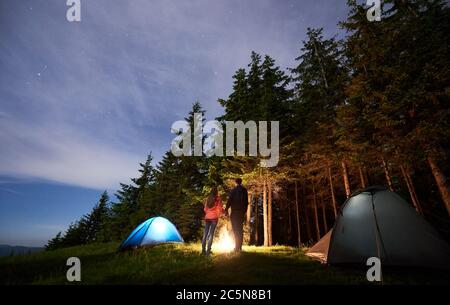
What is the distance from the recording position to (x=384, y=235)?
6.31 metres

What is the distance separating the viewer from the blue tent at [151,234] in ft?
34.8

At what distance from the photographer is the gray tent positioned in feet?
19.7

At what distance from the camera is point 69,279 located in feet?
17.0

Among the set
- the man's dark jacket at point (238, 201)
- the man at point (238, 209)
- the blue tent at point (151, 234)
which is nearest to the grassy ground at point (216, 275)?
the man at point (238, 209)

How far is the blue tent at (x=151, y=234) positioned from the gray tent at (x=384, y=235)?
7.68m

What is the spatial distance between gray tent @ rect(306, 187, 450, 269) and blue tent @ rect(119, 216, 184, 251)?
768 centimetres

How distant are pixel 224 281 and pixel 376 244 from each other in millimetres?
4249

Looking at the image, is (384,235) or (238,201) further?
(238,201)

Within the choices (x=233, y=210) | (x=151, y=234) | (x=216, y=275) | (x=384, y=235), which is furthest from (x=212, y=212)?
(x=384, y=235)

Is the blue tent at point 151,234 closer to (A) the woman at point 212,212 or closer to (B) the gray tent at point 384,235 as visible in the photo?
(A) the woman at point 212,212

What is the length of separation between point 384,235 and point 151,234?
30.4ft

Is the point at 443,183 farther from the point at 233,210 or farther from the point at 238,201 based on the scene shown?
the point at 233,210
